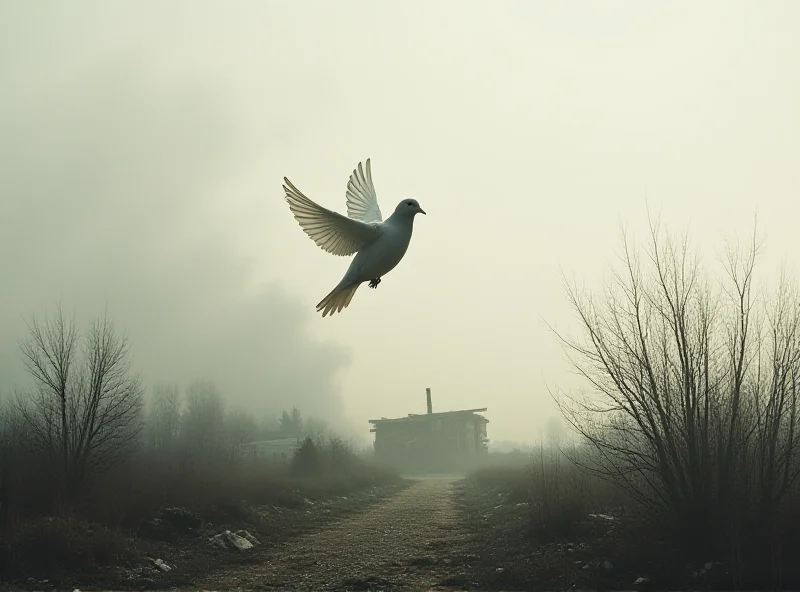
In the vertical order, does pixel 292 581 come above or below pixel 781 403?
below

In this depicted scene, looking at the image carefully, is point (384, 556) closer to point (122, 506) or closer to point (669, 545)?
point (669, 545)

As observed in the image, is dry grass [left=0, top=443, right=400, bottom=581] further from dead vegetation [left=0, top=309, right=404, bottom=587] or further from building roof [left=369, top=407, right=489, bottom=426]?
building roof [left=369, top=407, right=489, bottom=426]

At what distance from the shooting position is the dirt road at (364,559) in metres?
10.8

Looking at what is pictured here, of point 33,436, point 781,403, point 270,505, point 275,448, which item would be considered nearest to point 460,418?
point 275,448

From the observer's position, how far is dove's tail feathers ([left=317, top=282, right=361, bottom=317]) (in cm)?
362

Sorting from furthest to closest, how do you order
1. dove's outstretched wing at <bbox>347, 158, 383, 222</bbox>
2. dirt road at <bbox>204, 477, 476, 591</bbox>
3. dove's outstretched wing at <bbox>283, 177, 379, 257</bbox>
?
dirt road at <bbox>204, 477, 476, 591</bbox>
dove's outstretched wing at <bbox>347, 158, 383, 222</bbox>
dove's outstretched wing at <bbox>283, 177, 379, 257</bbox>

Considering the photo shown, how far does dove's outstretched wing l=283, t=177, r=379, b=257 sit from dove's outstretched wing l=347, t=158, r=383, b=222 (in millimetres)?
973

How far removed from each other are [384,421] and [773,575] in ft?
186

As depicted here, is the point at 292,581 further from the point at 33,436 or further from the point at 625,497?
the point at 33,436

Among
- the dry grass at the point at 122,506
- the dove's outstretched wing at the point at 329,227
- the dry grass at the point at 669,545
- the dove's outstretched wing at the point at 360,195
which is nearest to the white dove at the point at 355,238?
the dove's outstretched wing at the point at 329,227

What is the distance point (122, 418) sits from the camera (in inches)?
720

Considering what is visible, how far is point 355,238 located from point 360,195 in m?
1.25

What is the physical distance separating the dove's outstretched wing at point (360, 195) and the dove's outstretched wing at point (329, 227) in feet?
3.19

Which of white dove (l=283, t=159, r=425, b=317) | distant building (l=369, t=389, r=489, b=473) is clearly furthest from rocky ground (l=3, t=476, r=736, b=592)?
distant building (l=369, t=389, r=489, b=473)
